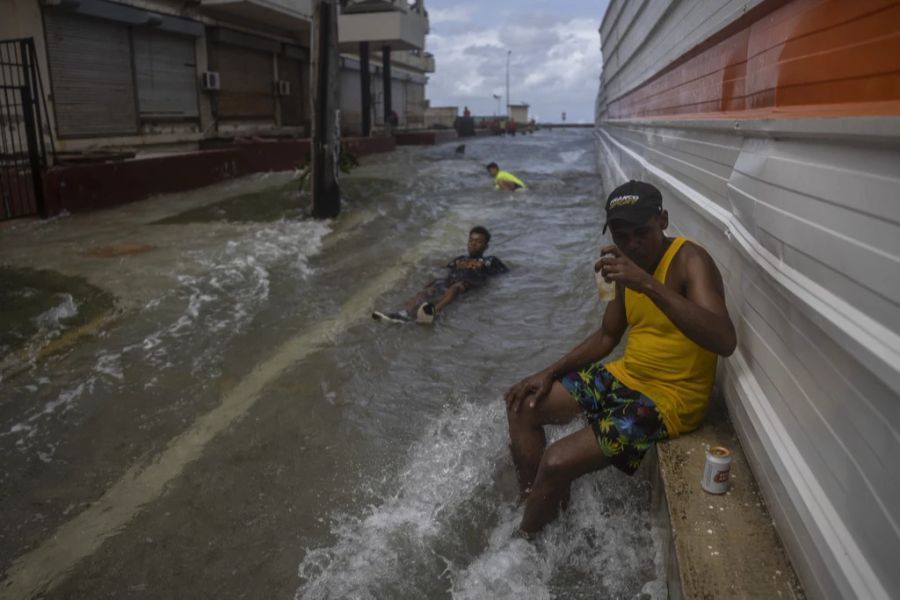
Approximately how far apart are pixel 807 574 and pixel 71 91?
14182 millimetres

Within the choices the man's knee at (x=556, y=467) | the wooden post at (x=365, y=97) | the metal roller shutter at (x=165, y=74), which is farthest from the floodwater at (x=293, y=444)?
the wooden post at (x=365, y=97)

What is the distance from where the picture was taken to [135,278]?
653 cm

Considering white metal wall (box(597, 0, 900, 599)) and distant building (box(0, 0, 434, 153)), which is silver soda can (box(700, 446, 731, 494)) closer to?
white metal wall (box(597, 0, 900, 599))

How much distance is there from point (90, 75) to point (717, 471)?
14.2m

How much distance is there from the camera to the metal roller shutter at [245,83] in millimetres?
17859

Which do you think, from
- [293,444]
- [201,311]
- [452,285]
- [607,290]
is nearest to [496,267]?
[452,285]

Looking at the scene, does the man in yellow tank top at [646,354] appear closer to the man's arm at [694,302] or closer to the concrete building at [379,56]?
the man's arm at [694,302]

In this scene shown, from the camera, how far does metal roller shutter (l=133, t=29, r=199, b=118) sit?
14.4 meters

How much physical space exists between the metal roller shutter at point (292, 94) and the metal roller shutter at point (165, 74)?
514cm

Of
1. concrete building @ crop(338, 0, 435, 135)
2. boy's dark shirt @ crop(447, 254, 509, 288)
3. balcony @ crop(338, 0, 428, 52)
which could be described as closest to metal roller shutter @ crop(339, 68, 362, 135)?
concrete building @ crop(338, 0, 435, 135)

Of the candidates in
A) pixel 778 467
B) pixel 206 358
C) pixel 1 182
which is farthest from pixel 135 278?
pixel 778 467

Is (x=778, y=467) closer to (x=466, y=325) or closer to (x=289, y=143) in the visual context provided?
(x=466, y=325)

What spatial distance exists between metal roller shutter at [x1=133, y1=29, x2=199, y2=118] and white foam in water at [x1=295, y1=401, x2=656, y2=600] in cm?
1404

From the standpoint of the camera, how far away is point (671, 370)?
2660 millimetres
